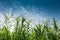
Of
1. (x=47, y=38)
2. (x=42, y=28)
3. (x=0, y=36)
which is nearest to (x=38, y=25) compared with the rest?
(x=42, y=28)

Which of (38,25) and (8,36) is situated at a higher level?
(38,25)

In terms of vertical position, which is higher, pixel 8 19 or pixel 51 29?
pixel 8 19

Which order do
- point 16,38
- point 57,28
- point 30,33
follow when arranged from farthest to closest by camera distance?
point 30,33
point 57,28
point 16,38

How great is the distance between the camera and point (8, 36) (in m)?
6.80

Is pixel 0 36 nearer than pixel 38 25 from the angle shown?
Yes

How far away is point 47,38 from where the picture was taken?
24.1ft

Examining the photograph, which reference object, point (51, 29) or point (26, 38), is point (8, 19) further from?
point (51, 29)

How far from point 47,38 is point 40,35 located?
0.46 meters

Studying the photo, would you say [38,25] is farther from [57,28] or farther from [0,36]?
[0,36]

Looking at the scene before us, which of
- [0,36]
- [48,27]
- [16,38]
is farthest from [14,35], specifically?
[48,27]

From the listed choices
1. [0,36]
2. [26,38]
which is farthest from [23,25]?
[0,36]

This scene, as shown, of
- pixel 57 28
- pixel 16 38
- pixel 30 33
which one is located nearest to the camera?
pixel 16 38

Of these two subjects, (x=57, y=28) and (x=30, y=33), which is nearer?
(x=57, y=28)

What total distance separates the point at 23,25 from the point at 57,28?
1.54 meters
